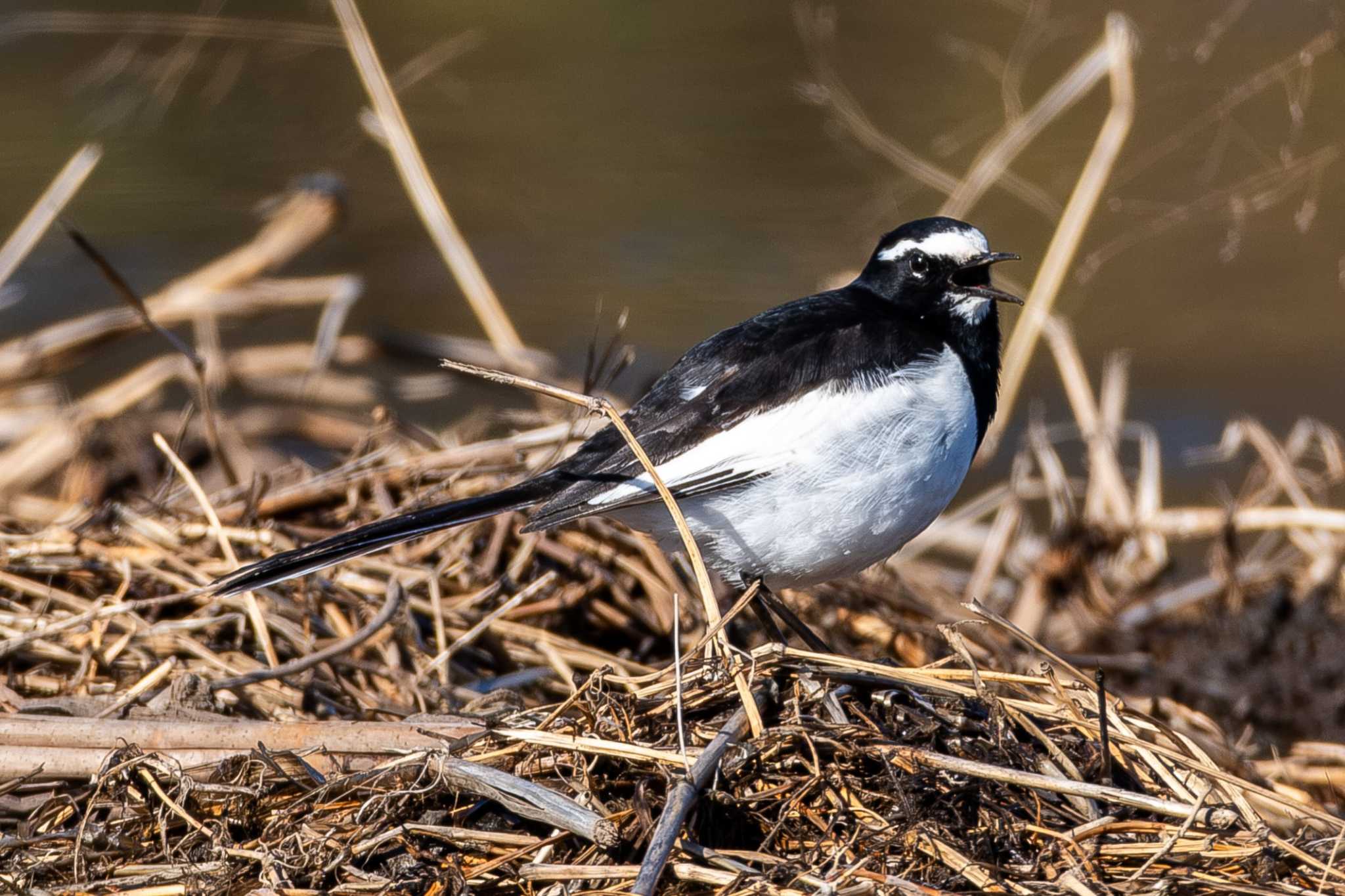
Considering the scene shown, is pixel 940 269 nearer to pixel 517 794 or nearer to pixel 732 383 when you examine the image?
pixel 732 383

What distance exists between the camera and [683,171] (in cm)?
1330

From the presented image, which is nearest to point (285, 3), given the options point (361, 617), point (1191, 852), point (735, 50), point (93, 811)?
point (735, 50)

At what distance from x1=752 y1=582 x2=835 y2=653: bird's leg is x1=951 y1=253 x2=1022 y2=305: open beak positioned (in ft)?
3.69

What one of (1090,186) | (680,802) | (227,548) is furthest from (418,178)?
(680,802)

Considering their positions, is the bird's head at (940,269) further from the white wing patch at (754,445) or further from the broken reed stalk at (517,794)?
the broken reed stalk at (517,794)

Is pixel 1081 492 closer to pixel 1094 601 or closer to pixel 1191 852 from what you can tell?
pixel 1094 601

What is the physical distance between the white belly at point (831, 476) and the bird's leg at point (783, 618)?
0.99 ft

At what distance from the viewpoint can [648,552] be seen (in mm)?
5398

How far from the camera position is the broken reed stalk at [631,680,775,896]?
2.91 meters

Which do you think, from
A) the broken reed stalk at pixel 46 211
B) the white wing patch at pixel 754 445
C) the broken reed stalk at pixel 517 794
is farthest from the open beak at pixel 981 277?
the broken reed stalk at pixel 46 211

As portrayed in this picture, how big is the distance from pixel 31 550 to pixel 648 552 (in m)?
2.03

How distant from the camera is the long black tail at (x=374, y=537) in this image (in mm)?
4043

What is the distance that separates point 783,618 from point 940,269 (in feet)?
3.95

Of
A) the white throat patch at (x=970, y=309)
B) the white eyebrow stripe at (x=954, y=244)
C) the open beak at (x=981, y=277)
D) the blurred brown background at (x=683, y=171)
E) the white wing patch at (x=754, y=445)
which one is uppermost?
the white eyebrow stripe at (x=954, y=244)
